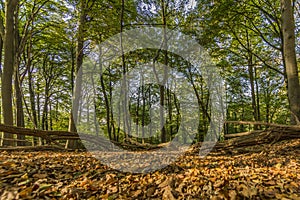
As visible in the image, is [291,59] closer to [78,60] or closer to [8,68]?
[78,60]

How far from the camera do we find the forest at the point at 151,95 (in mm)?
1772

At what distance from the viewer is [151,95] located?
16.2m

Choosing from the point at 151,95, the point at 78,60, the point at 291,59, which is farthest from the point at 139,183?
the point at 151,95

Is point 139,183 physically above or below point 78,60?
below

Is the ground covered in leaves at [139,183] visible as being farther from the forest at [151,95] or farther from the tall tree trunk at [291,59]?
the tall tree trunk at [291,59]

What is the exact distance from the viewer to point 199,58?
11.9m

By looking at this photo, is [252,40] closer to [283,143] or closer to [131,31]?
[131,31]

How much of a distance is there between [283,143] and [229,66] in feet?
22.5

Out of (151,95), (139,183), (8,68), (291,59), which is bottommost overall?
Result: (139,183)

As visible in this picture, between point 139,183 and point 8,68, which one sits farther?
point 8,68

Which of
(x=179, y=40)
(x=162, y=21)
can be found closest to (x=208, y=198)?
(x=162, y=21)

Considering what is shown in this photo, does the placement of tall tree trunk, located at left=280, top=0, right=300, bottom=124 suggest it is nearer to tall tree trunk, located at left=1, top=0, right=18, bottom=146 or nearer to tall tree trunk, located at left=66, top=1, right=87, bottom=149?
tall tree trunk, located at left=66, top=1, right=87, bottom=149

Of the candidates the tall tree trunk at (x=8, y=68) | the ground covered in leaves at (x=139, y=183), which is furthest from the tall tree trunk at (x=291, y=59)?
the tall tree trunk at (x=8, y=68)

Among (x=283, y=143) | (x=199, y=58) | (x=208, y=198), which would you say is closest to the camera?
(x=208, y=198)
